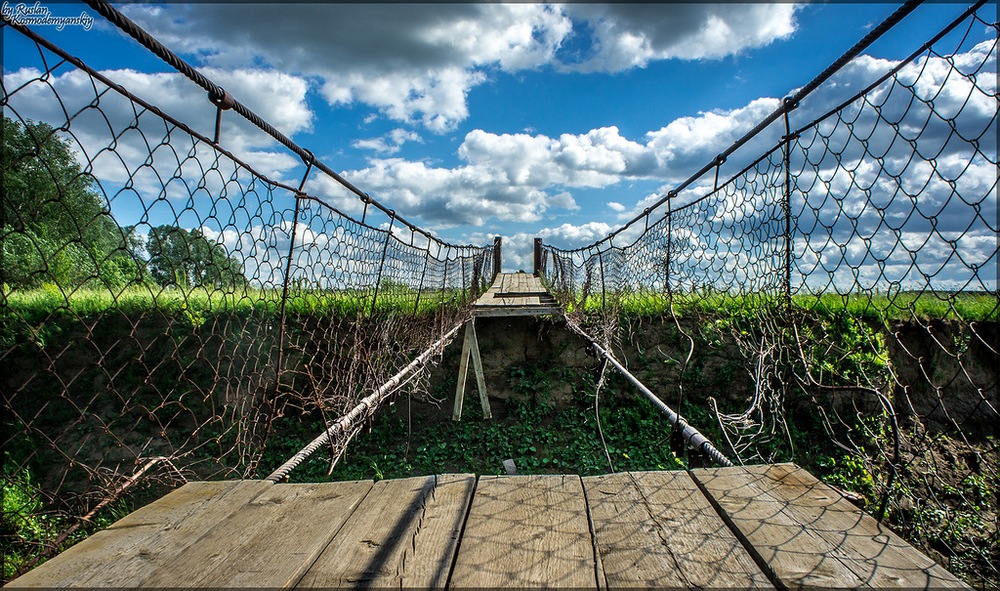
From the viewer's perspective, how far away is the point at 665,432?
5.66 metres

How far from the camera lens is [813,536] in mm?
923

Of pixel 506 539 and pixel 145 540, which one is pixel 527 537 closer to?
pixel 506 539

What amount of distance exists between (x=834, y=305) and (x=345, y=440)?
5.14 metres

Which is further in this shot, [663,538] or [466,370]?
[466,370]

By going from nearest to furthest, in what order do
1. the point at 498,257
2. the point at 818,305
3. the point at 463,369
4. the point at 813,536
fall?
the point at 813,536
the point at 818,305
the point at 463,369
the point at 498,257

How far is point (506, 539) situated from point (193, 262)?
1329 millimetres

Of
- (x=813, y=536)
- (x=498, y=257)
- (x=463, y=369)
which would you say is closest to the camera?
(x=813, y=536)

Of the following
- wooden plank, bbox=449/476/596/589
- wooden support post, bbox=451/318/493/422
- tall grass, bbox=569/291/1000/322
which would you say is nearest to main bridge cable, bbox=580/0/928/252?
tall grass, bbox=569/291/1000/322

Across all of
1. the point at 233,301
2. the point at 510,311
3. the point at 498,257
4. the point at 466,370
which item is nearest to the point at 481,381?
the point at 466,370

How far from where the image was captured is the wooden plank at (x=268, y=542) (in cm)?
84

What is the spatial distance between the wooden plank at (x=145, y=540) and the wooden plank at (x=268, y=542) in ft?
0.11

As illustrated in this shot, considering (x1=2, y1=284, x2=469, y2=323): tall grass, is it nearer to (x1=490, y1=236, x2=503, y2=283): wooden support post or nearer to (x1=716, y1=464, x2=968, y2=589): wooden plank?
(x1=716, y1=464, x2=968, y2=589): wooden plank

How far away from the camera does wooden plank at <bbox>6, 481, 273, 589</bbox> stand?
32.6 inches

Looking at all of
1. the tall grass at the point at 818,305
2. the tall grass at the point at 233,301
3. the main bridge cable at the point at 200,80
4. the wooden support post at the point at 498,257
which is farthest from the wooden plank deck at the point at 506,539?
the wooden support post at the point at 498,257
